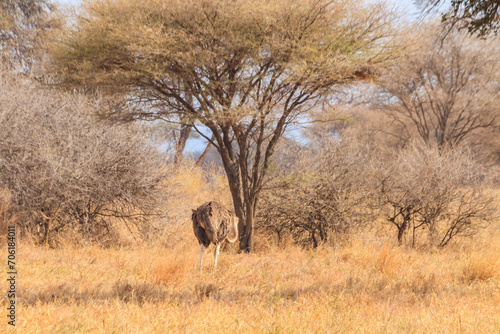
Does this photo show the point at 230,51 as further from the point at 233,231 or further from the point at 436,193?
the point at 436,193

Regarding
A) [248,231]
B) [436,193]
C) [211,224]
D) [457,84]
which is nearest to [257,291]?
[211,224]

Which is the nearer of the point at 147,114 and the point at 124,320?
the point at 124,320

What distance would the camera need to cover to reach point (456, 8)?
5.61 m

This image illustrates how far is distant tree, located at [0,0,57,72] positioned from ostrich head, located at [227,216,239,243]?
46.6 feet

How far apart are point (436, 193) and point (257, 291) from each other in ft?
18.5

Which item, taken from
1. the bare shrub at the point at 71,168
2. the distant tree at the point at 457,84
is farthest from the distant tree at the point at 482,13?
the distant tree at the point at 457,84

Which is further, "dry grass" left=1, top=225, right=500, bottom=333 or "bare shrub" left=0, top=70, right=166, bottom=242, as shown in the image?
"bare shrub" left=0, top=70, right=166, bottom=242

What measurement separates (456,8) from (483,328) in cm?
453

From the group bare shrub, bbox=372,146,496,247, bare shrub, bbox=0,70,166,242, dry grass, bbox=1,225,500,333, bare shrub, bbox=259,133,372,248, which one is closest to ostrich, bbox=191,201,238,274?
dry grass, bbox=1,225,500,333

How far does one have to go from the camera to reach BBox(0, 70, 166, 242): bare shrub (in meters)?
7.29

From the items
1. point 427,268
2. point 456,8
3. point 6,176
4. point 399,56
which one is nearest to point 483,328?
point 427,268

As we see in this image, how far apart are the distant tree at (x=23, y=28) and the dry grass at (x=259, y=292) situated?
12654 millimetres

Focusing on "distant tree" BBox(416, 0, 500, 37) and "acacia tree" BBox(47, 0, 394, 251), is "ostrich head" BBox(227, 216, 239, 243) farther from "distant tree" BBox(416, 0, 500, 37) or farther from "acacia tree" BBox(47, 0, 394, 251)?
"distant tree" BBox(416, 0, 500, 37)

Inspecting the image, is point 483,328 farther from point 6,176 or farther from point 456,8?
point 6,176
